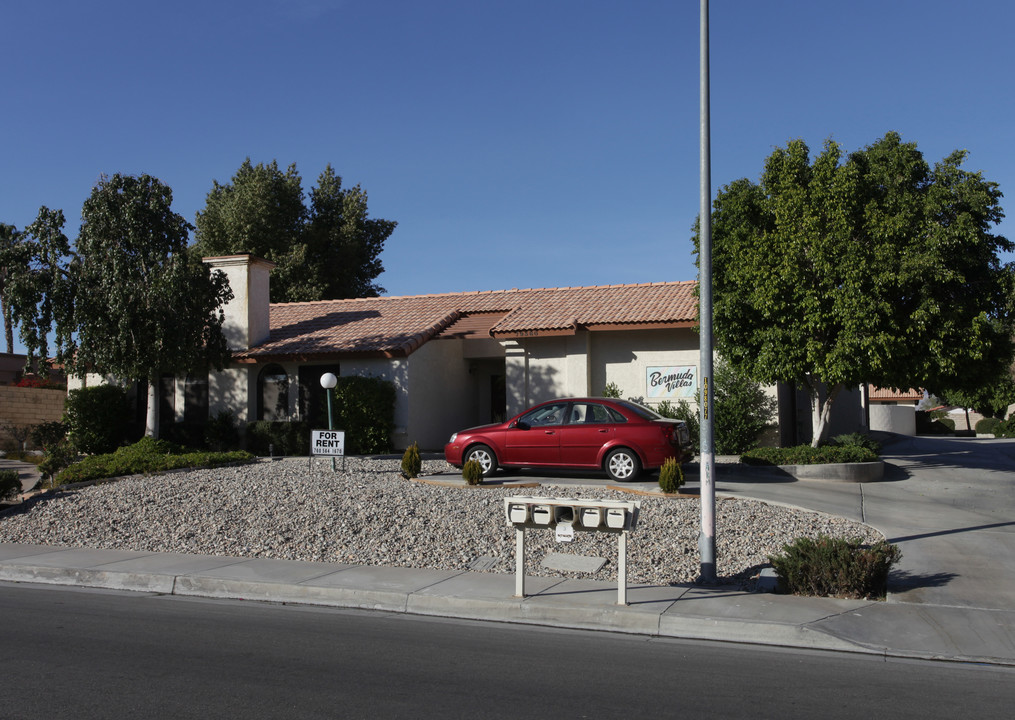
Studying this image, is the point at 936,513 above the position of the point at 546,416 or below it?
below

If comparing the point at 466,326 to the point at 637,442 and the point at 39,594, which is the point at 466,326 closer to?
the point at 637,442

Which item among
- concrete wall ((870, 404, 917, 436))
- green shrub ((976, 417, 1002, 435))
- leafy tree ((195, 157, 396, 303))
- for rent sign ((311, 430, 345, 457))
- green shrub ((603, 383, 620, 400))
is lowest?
green shrub ((976, 417, 1002, 435))

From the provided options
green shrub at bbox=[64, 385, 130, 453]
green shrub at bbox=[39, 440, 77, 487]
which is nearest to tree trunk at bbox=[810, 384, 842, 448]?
green shrub at bbox=[39, 440, 77, 487]

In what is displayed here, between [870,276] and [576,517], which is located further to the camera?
[870,276]

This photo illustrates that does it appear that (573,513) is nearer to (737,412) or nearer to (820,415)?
(820,415)

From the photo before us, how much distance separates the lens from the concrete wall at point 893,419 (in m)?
40.5

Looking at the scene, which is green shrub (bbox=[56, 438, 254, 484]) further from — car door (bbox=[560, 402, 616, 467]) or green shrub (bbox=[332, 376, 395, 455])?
car door (bbox=[560, 402, 616, 467])

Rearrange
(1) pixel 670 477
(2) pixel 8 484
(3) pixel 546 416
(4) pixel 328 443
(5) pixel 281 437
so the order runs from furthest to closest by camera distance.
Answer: (5) pixel 281 437, (4) pixel 328 443, (3) pixel 546 416, (2) pixel 8 484, (1) pixel 670 477

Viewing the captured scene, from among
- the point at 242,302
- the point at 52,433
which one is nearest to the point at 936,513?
the point at 242,302

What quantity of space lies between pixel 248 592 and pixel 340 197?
3680 cm

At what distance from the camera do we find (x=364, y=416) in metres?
21.8

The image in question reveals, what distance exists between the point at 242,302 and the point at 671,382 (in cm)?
1198

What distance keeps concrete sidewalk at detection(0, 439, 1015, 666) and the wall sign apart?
8.98m

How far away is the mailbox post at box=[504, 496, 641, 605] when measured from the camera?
8117 millimetres
